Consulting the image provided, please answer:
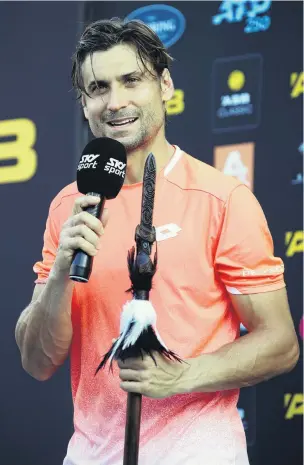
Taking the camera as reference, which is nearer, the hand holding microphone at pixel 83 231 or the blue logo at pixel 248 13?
the hand holding microphone at pixel 83 231

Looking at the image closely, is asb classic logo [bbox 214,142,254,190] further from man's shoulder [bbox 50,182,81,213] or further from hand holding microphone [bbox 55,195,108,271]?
hand holding microphone [bbox 55,195,108,271]

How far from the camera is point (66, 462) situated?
2084 millimetres

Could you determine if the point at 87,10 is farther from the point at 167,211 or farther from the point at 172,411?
the point at 172,411

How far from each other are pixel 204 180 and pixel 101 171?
0.41m

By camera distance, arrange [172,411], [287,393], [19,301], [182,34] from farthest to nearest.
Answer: [19,301] → [182,34] → [287,393] → [172,411]

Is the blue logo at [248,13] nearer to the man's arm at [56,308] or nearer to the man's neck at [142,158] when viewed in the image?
the man's neck at [142,158]

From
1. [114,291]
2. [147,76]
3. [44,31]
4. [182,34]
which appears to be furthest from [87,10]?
[114,291]

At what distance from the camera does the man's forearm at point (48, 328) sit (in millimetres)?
1914

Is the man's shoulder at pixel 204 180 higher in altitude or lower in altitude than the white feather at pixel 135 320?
higher

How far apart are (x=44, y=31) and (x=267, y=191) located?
49.5 inches

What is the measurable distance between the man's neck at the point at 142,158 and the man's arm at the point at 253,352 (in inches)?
15.3

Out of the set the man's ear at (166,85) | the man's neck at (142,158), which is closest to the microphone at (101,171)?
the man's neck at (142,158)

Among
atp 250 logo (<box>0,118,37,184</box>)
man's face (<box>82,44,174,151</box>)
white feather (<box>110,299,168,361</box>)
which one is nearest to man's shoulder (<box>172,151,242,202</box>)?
man's face (<box>82,44,174,151</box>)

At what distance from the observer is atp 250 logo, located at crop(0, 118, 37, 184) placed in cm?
369
